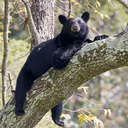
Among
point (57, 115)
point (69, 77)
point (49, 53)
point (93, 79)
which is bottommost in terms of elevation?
point (93, 79)

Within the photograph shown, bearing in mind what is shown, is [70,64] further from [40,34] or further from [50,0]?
[50,0]

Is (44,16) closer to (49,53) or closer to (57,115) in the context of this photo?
(49,53)

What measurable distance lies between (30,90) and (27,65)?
0.80 m

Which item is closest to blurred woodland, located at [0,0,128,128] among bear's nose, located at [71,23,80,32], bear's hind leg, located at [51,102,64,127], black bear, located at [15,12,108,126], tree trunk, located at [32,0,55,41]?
bear's hind leg, located at [51,102,64,127]

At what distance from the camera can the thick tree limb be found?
3.73m

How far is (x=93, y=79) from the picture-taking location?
16.2 metres

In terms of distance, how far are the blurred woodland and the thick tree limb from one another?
0.33 meters

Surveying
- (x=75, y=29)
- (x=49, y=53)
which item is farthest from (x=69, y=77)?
(x=75, y=29)

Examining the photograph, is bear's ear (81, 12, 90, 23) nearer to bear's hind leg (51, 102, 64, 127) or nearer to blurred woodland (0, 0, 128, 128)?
blurred woodland (0, 0, 128, 128)

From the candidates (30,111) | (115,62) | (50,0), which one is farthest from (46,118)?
(115,62)

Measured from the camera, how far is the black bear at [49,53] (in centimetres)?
464

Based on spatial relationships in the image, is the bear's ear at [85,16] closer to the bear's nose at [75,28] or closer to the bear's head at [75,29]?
the bear's head at [75,29]

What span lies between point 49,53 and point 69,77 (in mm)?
1024

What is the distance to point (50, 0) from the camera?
20.2 ft
